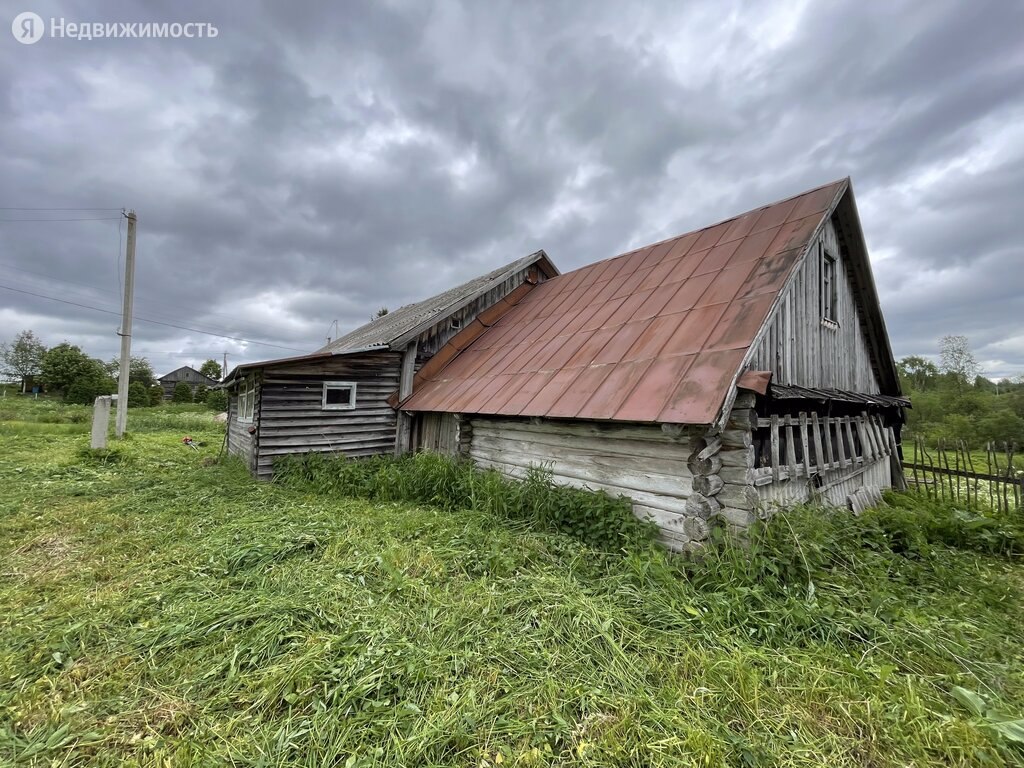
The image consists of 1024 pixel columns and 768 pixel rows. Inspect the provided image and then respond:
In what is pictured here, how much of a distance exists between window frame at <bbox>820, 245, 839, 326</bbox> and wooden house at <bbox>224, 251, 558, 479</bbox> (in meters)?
7.94

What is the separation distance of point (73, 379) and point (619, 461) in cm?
5298

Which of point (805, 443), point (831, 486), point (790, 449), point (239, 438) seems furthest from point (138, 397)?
point (831, 486)

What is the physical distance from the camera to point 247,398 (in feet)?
36.8

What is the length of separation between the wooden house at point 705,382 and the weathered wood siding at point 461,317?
0.95 meters

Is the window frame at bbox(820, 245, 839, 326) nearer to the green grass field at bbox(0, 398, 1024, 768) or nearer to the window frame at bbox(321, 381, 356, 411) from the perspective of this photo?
the green grass field at bbox(0, 398, 1024, 768)

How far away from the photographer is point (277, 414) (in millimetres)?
8938

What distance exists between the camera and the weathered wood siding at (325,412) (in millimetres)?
8859

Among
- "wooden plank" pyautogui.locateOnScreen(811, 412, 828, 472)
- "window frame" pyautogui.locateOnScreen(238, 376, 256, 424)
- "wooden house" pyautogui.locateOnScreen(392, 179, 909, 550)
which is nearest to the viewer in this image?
"wooden house" pyautogui.locateOnScreen(392, 179, 909, 550)

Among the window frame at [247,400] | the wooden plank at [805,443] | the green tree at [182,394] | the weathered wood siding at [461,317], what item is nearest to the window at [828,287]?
the wooden plank at [805,443]

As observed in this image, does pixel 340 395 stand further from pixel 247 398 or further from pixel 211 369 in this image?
pixel 211 369

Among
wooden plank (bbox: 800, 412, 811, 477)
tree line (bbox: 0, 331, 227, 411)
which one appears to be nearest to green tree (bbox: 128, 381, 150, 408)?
tree line (bbox: 0, 331, 227, 411)

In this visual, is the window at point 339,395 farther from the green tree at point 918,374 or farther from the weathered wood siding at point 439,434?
the green tree at point 918,374

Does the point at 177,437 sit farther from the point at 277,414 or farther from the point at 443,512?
the point at 443,512

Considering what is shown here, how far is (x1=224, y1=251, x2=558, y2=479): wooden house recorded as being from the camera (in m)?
8.87
